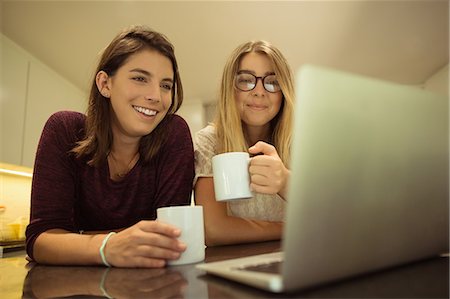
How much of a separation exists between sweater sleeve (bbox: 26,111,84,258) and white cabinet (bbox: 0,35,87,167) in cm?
193

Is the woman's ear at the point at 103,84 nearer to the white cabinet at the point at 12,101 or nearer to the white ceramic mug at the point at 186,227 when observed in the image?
the white ceramic mug at the point at 186,227

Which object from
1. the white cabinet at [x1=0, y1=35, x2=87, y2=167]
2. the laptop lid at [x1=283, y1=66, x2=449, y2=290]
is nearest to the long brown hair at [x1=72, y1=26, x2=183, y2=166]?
the laptop lid at [x1=283, y1=66, x2=449, y2=290]

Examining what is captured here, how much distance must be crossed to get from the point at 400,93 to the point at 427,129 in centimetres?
6

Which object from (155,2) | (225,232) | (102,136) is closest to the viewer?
(225,232)

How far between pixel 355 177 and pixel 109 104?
3.14ft

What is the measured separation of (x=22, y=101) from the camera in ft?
9.27

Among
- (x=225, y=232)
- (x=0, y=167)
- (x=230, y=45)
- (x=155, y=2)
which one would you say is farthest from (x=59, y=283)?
(x=230, y=45)

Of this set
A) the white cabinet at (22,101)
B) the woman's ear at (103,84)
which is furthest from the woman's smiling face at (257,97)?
the white cabinet at (22,101)

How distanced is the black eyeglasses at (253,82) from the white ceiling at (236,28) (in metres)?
1.54

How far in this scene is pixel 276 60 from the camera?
1.21 m

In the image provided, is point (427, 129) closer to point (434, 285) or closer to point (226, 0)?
point (434, 285)

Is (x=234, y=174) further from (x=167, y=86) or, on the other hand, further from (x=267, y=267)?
(x=167, y=86)

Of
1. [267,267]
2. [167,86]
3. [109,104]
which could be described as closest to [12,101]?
[109,104]

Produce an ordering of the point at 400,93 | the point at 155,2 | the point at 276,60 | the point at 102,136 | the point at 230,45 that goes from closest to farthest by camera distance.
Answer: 1. the point at 400,93
2. the point at 102,136
3. the point at 276,60
4. the point at 155,2
5. the point at 230,45
